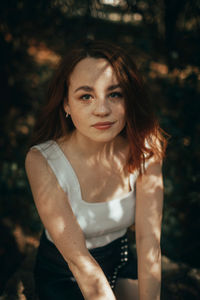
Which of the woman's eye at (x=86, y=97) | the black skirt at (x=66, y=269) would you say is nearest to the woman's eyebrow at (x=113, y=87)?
the woman's eye at (x=86, y=97)

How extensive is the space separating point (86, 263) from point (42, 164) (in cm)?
58

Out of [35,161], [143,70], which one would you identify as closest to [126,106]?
[35,161]

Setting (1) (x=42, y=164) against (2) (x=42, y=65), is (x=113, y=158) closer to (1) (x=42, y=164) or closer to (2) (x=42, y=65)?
(1) (x=42, y=164)

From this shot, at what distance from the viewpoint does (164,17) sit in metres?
3.53

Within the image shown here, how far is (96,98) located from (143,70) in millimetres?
2292

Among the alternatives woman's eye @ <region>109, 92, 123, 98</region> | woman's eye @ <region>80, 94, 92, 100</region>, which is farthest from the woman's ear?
woman's eye @ <region>109, 92, 123, 98</region>

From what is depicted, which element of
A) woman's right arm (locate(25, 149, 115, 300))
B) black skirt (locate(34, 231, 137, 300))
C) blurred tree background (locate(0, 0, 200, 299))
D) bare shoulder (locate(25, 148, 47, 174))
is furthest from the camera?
blurred tree background (locate(0, 0, 200, 299))

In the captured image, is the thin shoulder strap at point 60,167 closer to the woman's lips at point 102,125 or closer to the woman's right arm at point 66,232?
the woman's right arm at point 66,232

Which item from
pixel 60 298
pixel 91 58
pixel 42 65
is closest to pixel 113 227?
pixel 60 298

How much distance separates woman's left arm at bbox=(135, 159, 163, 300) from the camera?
179 centimetres

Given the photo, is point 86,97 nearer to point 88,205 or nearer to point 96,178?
point 96,178

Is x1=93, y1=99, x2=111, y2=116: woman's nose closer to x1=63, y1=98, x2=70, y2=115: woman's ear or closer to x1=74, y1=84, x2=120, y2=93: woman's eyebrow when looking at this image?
x1=74, y1=84, x2=120, y2=93: woman's eyebrow

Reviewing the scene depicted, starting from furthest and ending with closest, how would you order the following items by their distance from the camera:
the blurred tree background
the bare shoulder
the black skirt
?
the blurred tree background → the black skirt → the bare shoulder

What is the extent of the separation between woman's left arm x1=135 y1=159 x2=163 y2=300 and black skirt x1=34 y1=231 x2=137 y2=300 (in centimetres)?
26
